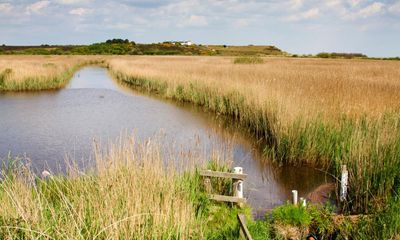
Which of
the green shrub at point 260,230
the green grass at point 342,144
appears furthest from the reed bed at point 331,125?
the green shrub at point 260,230

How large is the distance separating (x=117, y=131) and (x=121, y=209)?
8.19m

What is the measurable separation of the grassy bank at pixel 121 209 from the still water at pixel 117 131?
2.60ft

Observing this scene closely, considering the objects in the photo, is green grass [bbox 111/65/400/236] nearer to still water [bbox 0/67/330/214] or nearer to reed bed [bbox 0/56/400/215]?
reed bed [bbox 0/56/400/215]

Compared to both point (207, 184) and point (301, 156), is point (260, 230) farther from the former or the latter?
point (301, 156)

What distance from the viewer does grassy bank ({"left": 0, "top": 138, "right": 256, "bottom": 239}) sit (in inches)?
159

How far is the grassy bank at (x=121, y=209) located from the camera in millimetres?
4047

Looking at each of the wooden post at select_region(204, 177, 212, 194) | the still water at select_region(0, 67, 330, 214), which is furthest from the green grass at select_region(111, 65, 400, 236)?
the wooden post at select_region(204, 177, 212, 194)

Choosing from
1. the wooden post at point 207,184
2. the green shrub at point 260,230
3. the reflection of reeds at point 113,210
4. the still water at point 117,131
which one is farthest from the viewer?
the still water at point 117,131

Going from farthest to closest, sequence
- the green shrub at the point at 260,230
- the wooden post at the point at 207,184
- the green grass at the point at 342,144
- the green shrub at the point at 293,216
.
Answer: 1. the wooden post at the point at 207,184
2. the green grass at the point at 342,144
3. the green shrub at the point at 293,216
4. the green shrub at the point at 260,230

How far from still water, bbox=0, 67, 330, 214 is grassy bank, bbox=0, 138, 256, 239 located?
792 millimetres

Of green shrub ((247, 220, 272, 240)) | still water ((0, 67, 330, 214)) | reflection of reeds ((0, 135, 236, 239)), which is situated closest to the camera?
reflection of reeds ((0, 135, 236, 239))

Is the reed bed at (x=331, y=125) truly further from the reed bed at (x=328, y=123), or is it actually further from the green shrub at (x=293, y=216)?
the green shrub at (x=293, y=216)

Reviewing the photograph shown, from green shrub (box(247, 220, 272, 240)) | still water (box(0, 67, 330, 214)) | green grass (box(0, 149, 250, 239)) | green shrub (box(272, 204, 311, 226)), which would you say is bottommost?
still water (box(0, 67, 330, 214))

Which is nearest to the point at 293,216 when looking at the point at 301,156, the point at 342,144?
the point at 342,144
